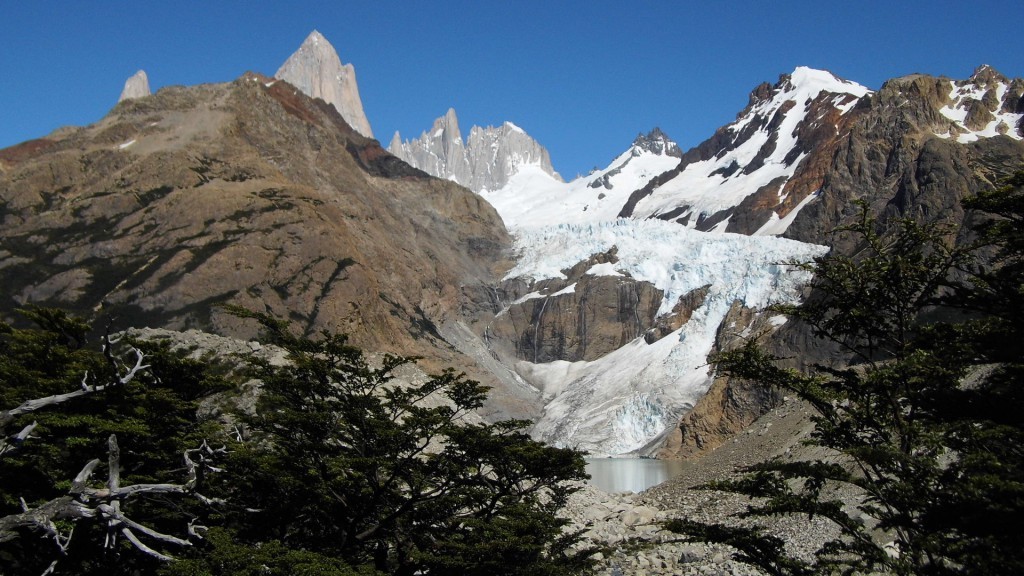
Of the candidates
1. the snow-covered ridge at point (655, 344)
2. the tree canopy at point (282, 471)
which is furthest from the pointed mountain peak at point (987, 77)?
the tree canopy at point (282, 471)

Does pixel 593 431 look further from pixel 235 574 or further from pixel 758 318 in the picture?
pixel 235 574

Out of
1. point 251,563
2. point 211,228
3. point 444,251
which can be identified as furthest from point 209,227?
point 251,563

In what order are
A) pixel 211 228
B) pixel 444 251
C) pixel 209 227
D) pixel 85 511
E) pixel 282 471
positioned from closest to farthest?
pixel 85 511 → pixel 282 471 → pixel 211 228 → pixel 209 227 → pixel 444 251

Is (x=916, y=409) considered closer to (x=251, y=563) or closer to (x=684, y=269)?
(x=251, y=563)

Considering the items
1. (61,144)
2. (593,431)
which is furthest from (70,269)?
(593,431)

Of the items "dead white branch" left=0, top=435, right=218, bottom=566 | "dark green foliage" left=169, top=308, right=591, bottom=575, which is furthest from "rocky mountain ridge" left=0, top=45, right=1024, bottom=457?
"dead white branch" left=0, top=435, right=218, bottom=566

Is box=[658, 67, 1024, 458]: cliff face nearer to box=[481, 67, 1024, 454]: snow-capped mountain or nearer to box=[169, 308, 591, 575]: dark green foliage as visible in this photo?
box=[481, 67, 1024, 454]: snow-capped mountain
